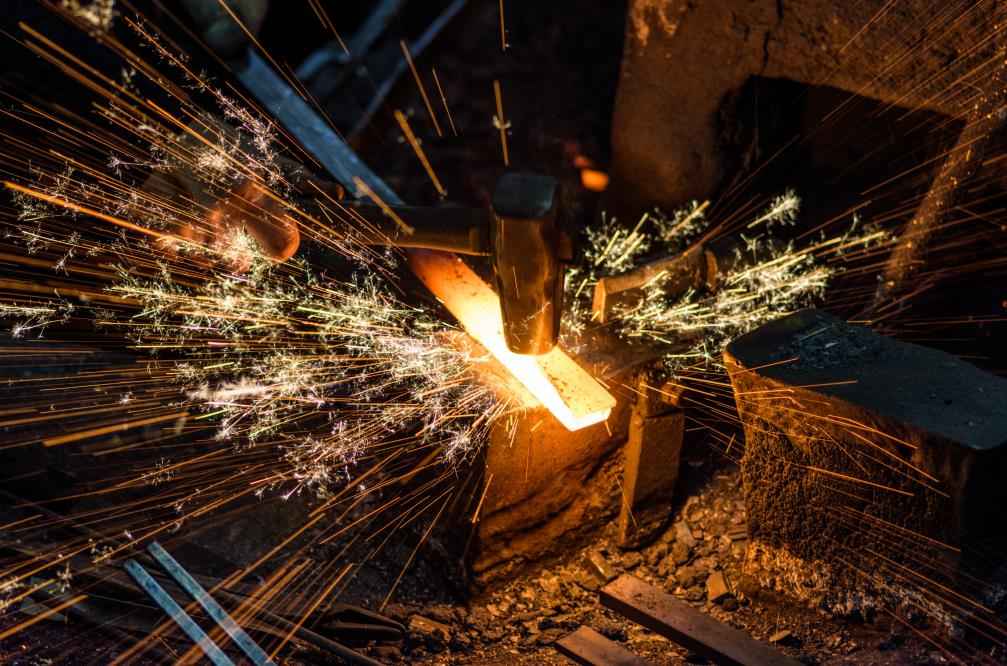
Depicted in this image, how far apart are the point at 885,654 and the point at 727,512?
3.30 feet

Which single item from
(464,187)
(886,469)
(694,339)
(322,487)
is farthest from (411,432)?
(464,187)

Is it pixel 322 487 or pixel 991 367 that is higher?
pixel 991 367

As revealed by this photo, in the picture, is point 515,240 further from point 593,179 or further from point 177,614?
point 593,179

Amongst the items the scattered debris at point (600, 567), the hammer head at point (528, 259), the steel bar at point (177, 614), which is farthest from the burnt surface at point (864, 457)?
the steel bar at point (177, 614)

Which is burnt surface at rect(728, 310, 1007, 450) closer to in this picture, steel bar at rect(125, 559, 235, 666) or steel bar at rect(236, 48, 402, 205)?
steel bar at rect(125, 559, 235, 666)

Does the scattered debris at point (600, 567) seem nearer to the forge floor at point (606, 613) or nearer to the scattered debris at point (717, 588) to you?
the forge floor at point (606, 613)

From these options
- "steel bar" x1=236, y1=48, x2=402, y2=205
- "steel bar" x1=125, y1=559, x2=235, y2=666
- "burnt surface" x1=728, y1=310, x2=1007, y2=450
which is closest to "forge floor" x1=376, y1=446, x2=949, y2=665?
"steel bar" x1=125, y1=559, x2=235, y2=666

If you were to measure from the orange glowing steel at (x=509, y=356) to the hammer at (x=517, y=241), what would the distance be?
297mm

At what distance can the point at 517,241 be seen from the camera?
247 centimetres

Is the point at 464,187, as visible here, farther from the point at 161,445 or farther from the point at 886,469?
the point at 886,469

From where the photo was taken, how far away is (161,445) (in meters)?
3.93

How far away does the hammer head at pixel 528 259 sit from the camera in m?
2.40

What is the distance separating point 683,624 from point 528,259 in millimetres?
1735

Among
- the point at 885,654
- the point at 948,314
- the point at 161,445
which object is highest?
the point at 948,314
